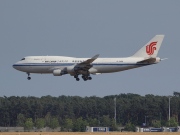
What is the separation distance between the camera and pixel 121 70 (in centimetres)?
18850

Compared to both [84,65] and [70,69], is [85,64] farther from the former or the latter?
[70,69]

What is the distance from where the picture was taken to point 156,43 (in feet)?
640

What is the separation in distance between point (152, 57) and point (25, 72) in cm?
2553

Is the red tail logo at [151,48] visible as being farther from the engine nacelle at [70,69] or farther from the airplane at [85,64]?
the engine nacelle at [70,69]

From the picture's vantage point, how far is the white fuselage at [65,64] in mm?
187375

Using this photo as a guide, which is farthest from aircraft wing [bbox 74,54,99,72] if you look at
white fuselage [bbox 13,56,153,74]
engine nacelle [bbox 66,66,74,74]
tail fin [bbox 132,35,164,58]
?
tail fin [bbox 132,35,164,58]

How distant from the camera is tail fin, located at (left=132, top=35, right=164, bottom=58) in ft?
634

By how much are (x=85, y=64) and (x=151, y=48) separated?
15.3 m

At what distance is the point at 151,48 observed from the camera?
638 feet

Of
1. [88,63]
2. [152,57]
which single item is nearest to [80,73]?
[88,63]

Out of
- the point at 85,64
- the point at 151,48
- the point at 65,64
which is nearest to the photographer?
the point at 85,64

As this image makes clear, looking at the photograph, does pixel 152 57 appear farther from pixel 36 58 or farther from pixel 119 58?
pixel 36 58

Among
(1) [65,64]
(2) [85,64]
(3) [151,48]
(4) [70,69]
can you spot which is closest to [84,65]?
(2) [85,64]

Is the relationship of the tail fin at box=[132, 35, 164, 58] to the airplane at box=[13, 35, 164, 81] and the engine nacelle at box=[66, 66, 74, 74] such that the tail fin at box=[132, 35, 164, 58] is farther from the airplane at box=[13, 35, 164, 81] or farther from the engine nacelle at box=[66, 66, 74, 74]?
the engine nacelle at box=[66, 66, 74, 74]
